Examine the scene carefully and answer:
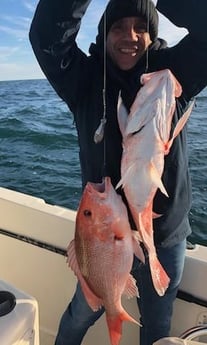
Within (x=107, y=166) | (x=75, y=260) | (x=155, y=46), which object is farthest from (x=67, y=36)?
(x=75, y=260)

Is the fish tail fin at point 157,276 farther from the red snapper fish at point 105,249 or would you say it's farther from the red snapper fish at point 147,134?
the red snapper fish at point 147,134

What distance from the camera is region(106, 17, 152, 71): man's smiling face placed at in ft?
5.10

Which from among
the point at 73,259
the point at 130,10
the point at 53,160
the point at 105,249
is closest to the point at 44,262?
the point at 73,259

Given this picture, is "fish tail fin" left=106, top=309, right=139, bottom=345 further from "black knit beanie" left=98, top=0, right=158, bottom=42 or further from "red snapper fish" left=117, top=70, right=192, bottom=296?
"black knit beanie" left=98, top=0, right=158, bottom=42

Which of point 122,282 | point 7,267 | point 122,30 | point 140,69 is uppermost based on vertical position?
point 122,30

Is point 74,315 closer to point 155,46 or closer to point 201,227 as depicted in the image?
point 155,46

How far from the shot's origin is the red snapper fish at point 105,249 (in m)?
1.22

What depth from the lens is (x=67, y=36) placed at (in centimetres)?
152

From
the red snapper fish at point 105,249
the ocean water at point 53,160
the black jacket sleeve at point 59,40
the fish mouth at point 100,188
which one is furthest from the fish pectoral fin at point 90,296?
the ocean water at point 53,160

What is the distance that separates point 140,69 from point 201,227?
2.53 meters

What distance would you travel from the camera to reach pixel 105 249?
128 centimetres

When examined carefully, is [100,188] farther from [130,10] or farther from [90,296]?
[130,10]

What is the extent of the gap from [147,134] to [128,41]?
1.85 ft

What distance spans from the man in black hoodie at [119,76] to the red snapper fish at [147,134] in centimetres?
34
